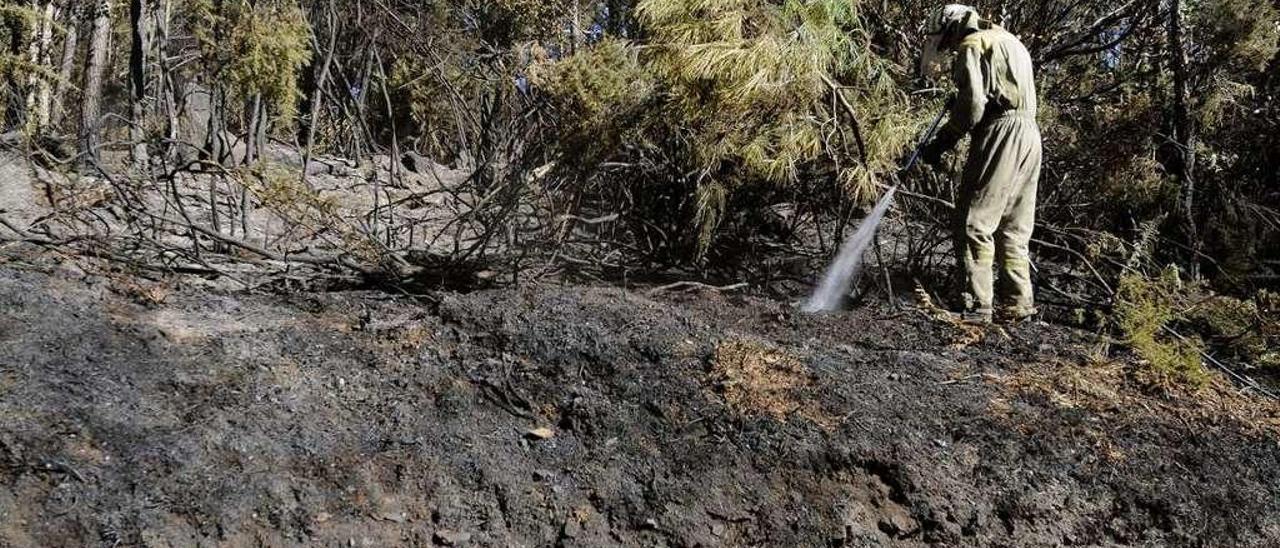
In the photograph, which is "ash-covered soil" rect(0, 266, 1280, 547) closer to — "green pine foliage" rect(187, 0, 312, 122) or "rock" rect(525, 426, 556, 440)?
"rock" rect(525, 426, 556, 440)

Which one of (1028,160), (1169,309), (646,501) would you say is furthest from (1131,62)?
(646,501)

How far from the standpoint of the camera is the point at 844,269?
4574 millimetres

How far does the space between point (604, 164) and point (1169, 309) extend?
246cm

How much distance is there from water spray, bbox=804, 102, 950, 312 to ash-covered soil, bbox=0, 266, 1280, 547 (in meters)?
0.97

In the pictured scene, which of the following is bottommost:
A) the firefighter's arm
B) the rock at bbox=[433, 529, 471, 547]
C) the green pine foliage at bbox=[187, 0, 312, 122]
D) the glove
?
the rock at bbox=[433, 529, 471, 547]

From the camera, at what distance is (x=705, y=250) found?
4.55m

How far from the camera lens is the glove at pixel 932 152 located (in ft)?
12.9

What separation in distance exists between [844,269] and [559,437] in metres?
2.37

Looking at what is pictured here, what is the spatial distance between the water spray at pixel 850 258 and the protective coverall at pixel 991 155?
29 cm

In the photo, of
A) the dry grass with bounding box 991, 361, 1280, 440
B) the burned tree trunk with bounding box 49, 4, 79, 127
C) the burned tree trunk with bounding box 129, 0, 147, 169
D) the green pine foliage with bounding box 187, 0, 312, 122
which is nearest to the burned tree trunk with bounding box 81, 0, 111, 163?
the burned tree trunk with bounding box 49, 4, 79, 127

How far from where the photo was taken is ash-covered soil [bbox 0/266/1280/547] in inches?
87.3

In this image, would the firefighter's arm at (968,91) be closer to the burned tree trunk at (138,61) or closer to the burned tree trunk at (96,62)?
the burned tree trunk at (138,61)

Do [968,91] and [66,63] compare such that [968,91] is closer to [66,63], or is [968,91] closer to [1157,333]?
[1157,333]

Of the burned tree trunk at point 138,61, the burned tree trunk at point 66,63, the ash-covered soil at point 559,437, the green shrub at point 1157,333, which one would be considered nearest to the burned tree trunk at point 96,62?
the burned tree trunk at point 66,63
